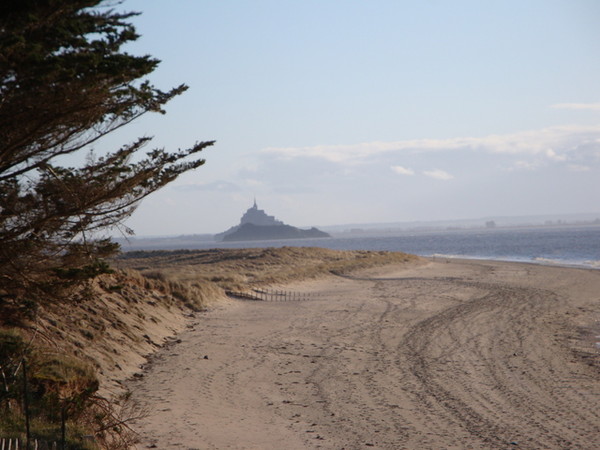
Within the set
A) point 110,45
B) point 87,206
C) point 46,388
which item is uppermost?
point 110,45

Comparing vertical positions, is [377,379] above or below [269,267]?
below

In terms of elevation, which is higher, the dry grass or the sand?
the dry grass

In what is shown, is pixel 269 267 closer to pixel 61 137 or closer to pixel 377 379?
pixel 377 379

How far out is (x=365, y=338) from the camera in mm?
16953

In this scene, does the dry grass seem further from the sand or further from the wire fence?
the sand

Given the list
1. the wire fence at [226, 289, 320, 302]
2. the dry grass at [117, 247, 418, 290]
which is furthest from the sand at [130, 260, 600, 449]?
the dry grass at [117, 247, 418, 290]

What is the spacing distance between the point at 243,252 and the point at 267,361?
4351 centimetres

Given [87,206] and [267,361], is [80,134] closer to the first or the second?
[87,206]

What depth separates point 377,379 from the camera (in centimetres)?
1242

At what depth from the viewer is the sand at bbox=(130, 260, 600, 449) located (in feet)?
29.7

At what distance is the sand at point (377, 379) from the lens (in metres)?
9.06

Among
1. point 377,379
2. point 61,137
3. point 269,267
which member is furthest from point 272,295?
point 61,137

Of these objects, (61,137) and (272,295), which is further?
(272,295)

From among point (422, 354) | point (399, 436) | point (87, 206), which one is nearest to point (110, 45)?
point (87, 206)
